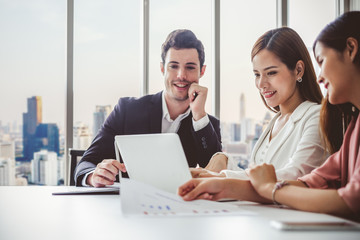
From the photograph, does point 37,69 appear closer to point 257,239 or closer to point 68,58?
point 68,58

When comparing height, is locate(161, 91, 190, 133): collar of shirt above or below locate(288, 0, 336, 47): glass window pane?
below

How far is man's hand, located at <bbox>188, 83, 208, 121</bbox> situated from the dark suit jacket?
0.08m

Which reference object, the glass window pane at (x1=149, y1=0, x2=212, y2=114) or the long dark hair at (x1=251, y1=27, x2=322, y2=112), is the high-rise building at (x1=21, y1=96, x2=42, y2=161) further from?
the long dark hair at (x1=251, y1=27, x2=322, y2=112)

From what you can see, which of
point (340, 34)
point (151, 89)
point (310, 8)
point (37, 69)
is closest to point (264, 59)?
point (340, 34)

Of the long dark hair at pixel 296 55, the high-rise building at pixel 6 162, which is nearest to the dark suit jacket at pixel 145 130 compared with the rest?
the long dark hair at pixel 296 55

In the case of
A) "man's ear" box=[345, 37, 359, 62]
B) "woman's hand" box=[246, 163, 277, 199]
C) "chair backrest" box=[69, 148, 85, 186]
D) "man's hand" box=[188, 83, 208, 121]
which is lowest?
"chair backrest" box=[69, 148, 85, 186]

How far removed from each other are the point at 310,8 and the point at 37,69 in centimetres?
338

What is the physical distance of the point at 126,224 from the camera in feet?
2.79

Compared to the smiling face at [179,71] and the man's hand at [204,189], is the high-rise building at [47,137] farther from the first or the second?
the man's hand at [204,189]

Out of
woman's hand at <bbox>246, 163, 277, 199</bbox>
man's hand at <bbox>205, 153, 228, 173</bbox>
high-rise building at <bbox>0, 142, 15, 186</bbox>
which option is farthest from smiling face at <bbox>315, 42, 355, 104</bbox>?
high-rise building at <bbox>0, 142, 15, 186</bbox>

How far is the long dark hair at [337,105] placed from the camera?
1.14 meters

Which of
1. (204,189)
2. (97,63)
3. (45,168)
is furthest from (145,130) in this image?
(45,168)

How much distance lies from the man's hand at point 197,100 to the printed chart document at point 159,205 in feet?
3.62

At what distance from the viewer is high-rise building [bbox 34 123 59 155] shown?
3713 mm
